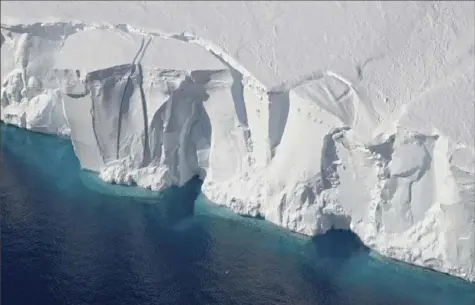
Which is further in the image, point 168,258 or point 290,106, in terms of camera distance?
point 290,106

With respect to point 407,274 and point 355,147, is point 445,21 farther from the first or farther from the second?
point 407,274

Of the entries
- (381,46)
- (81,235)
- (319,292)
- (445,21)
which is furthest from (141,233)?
(445,21)

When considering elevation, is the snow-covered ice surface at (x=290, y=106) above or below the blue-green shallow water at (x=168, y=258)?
above

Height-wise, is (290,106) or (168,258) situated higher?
(290,106)

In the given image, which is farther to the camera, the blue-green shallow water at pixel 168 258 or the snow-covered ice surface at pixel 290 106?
the snow-covered ice surface at pixel 290 106
